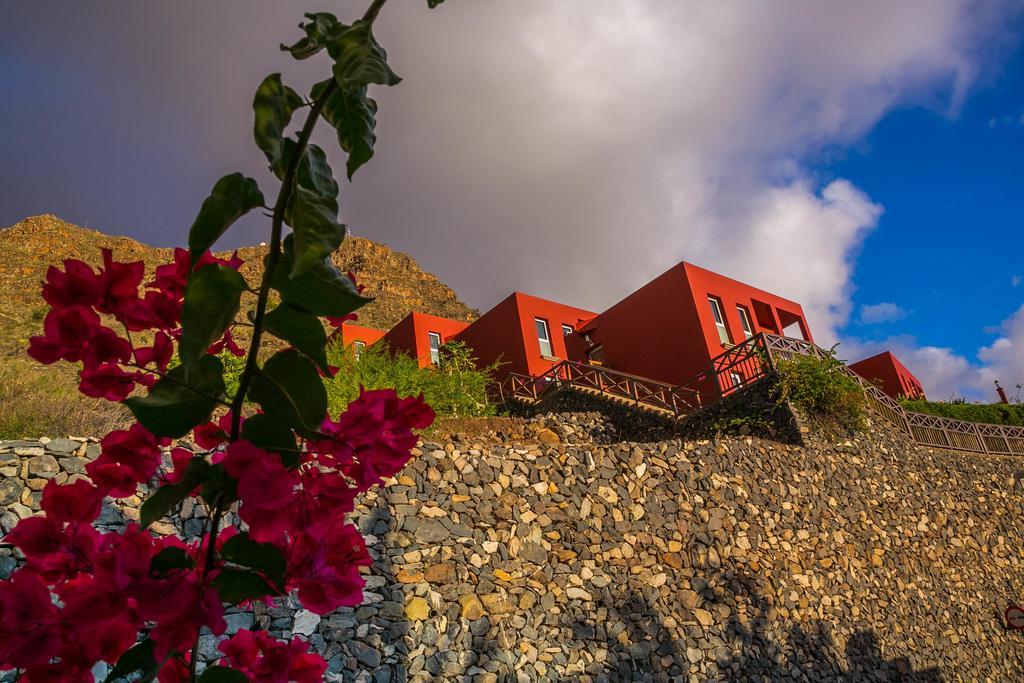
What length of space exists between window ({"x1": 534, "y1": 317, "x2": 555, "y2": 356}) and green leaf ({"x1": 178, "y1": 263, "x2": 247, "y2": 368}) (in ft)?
54.6

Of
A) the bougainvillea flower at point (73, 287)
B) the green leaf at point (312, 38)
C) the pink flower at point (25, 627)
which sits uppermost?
the green leaf at point (312, 38)

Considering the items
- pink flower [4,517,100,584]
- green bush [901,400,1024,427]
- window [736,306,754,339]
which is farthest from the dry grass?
green bush [901,400,1024,427]

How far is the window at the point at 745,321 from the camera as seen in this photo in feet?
50.7

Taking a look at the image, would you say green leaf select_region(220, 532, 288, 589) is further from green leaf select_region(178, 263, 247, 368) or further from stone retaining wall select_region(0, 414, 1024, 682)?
stone retaining wall select_region(0, 414, 1024, 682)

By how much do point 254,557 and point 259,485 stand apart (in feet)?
0.43

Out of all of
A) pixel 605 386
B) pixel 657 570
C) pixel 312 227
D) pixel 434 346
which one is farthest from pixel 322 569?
pixel 434 346

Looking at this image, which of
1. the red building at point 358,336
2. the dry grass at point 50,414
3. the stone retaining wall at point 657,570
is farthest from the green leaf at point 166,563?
the red building at point 358,336

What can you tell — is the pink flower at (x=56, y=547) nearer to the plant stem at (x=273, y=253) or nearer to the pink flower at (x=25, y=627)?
the pink flower at (x=25, y=627)

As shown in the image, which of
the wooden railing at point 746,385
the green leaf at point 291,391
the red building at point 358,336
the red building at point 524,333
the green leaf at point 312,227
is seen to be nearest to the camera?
the green leaf at point 312,227

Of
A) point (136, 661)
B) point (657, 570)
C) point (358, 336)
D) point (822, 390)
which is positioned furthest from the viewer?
point (358, 336)

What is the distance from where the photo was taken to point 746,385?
11305mm

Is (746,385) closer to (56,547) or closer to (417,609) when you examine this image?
(417,609)

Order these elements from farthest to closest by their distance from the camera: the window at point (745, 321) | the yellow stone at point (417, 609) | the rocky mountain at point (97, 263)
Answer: the rocky mountain at point (97, 263), the window at point (745, 321), the yellow stone at point (417, 609)

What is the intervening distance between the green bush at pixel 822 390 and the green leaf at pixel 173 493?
427 inches
